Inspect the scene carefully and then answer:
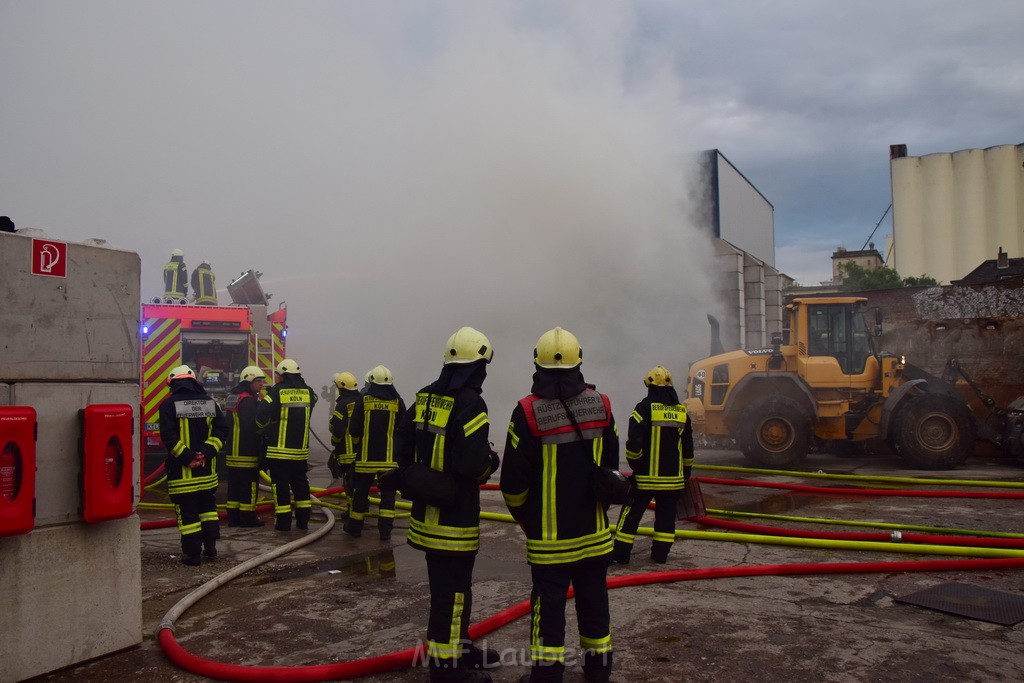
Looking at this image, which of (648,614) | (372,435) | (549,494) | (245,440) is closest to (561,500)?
(549,494)

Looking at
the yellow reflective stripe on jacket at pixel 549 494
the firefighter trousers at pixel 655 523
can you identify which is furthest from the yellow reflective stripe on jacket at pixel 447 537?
the firefighter trousers at pixel 655 523

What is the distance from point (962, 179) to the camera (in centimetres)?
3316

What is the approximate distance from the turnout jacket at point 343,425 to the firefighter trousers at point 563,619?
3.82 m

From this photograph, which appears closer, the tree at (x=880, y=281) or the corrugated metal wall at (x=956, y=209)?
the tree at (x=880, y=281)

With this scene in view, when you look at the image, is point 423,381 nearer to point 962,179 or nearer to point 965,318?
point 965,318

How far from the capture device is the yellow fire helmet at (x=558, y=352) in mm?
3340

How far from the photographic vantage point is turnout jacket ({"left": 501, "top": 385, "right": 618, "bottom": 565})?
3178mm

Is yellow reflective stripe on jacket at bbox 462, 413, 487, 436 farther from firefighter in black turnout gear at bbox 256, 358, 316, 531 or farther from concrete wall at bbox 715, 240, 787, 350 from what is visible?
concrete wall at bbox 715, 240, 787, 350

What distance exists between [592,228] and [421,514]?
12477mm

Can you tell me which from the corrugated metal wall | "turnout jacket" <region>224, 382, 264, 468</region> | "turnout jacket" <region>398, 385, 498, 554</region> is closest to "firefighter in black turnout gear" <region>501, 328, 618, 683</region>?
"turnout jacket" <region>398, 385, 498, 554</region>

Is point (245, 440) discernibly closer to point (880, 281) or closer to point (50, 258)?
point (50, 258)

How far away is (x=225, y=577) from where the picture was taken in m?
4.84

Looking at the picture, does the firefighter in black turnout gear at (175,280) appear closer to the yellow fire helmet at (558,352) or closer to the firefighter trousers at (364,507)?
the firefighter trousers at (364,507)

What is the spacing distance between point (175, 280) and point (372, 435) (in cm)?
582
